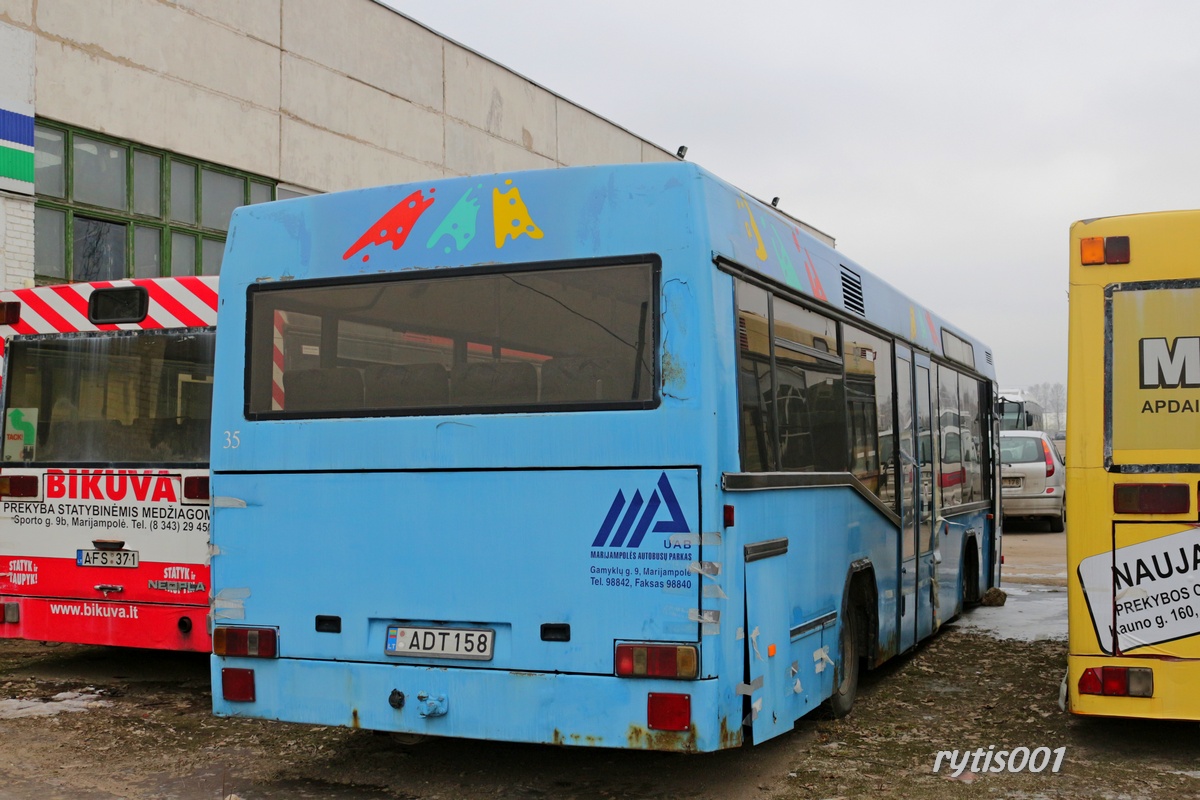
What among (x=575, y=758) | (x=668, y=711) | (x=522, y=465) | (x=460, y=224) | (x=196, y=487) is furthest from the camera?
(x=196, y=487)

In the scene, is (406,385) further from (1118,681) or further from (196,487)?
(1118,681)

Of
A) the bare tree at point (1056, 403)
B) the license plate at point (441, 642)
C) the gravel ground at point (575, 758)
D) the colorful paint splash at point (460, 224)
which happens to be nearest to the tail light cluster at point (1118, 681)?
the gravel ground at point (575, 758)

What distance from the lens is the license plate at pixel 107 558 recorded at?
28.5 ft

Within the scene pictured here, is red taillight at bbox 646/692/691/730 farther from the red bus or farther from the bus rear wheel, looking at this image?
the red bus

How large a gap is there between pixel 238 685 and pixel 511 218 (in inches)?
101

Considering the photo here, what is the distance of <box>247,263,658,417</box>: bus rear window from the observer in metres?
5.51

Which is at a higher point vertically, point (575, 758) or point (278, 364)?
point (278, 364)

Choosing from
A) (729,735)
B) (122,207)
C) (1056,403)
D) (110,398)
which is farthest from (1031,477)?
(1056,403)

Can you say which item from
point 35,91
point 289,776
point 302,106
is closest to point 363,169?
point 302,106

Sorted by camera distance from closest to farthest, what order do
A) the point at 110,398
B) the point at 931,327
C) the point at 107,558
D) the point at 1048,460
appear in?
the point at 107,558
the point at 110,398
the point at 931,327
the point at 1048,460

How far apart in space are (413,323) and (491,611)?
4.47 ft

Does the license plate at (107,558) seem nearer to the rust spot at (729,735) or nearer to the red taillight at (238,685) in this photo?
the red taillight at (238,685)

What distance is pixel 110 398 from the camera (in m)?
8.87

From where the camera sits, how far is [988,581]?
42.6ft
